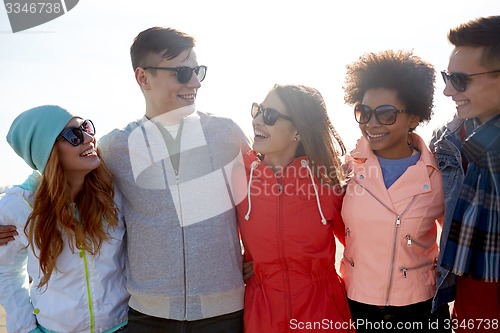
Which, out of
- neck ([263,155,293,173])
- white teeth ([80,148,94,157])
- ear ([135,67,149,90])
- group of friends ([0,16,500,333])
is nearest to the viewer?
group of friends ([0,16,500,333])

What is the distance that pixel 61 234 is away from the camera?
2.80 meters

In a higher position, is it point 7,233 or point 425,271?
point 7,233

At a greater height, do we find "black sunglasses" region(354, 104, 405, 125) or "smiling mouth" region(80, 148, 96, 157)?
"smiling mouth" region(80, 148, 96, 157)

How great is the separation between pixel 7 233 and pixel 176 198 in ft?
3.41

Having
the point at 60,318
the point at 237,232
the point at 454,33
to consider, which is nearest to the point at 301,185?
the point at 237,232

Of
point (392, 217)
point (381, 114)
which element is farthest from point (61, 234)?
point (381, 114)

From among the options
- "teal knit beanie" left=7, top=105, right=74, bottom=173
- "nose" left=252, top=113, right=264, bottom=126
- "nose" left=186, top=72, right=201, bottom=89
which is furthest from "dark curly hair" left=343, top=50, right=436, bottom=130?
"teal knit beanie" left=7, top=105, right=74, bottom=173

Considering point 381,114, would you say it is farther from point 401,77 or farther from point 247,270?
point 247,270

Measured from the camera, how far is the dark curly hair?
3.07m

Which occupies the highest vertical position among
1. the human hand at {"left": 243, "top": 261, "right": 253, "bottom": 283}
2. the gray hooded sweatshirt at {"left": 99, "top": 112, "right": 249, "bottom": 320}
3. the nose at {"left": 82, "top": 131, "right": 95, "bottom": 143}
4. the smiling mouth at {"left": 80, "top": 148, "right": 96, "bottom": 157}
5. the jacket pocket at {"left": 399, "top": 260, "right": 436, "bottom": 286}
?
the nose at {"left": 82, "top": 131, "right": 95, "bottom": 143}

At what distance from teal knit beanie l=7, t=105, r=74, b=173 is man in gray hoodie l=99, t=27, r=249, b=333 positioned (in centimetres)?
37

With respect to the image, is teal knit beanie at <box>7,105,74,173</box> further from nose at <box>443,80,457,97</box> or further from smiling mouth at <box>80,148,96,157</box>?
nose at <box>443,80,457,97</box>

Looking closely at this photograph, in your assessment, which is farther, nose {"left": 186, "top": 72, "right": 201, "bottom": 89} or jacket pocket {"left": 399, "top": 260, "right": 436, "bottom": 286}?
nose {"left": 186, "top": 72, "right": 201, "bottom": 89}

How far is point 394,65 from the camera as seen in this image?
311cm
